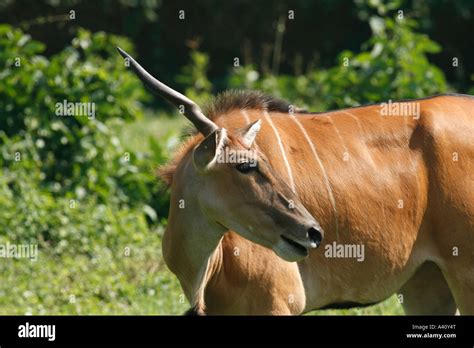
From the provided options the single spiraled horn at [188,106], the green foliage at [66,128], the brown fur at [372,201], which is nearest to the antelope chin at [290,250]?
the brown fur at [372,201]

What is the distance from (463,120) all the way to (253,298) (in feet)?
5.06

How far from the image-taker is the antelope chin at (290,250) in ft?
16.0

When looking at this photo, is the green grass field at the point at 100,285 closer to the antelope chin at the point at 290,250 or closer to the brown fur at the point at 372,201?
the brown fur at the point at 372,201

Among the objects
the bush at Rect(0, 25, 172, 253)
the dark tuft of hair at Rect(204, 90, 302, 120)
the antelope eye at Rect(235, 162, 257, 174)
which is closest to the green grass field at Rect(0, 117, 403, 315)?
the bush at Rect(0, 25, 172, 253)

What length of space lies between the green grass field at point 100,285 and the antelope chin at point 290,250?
2.50m

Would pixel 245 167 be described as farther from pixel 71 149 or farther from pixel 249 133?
pixel 71 149

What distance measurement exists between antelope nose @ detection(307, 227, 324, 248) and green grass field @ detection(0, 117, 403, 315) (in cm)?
254

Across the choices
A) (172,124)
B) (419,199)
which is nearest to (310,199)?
(419,199)

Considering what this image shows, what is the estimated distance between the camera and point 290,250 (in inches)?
192

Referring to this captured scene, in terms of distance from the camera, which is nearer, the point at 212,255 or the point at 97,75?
the point at 212,255

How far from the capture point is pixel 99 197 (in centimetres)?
946

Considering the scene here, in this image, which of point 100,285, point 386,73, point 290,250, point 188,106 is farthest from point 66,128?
point 290,250
